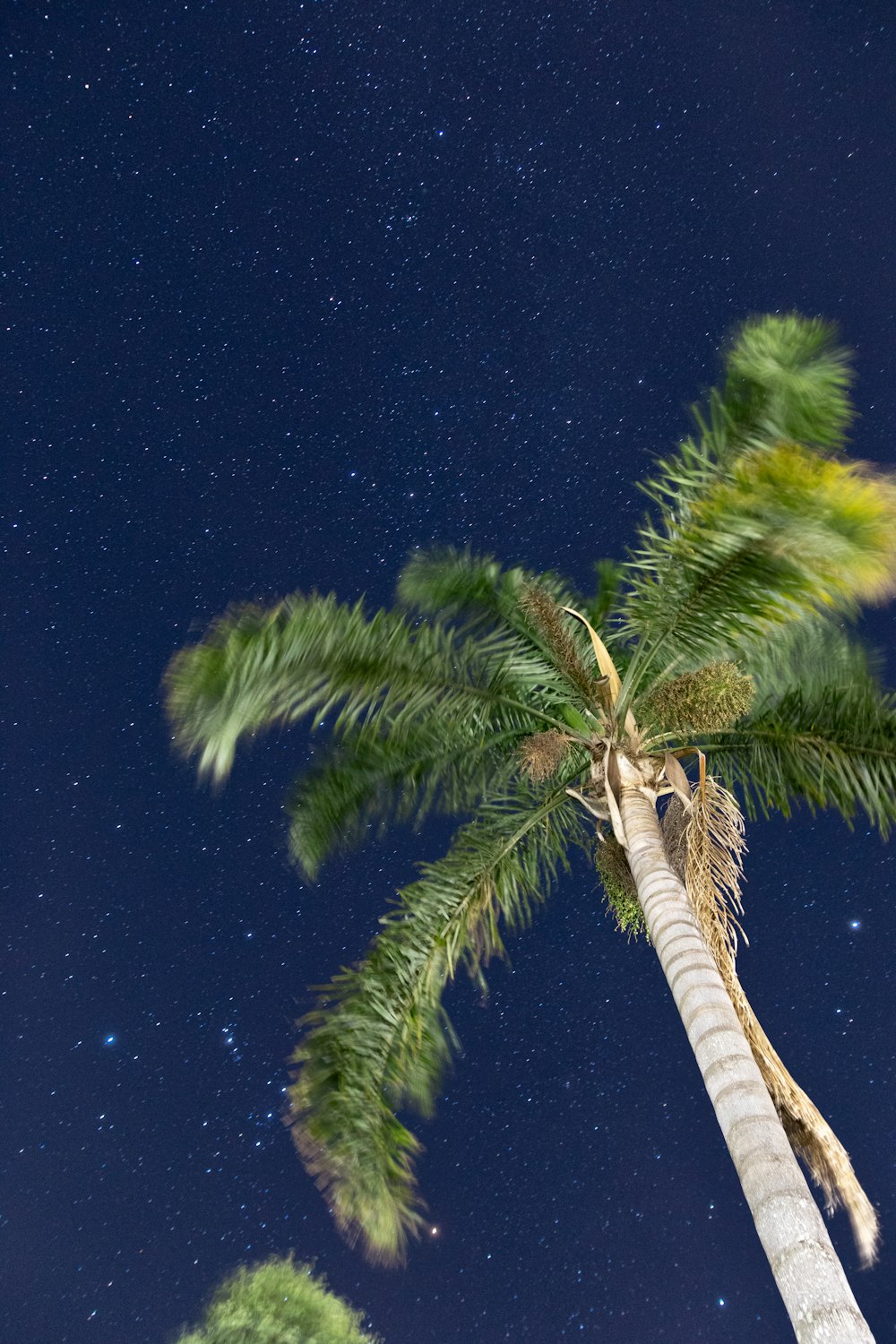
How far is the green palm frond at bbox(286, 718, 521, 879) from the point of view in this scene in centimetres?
719

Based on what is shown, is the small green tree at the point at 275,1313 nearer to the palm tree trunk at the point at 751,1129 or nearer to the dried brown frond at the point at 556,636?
the palm tree trunk at the point at 751,1129

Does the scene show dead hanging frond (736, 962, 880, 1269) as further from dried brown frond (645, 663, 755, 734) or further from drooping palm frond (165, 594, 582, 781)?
drooping palm frond (165, 594, 582, 781)

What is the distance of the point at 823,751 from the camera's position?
6207 millimetres

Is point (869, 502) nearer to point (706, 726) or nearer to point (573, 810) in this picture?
point (706, 726)

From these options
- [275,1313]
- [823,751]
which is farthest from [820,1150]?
[275,1313]

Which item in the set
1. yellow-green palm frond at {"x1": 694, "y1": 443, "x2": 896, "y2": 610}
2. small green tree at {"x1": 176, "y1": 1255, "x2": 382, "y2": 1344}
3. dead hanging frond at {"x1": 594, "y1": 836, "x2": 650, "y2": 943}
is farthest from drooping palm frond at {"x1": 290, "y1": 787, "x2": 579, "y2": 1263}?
small green tree at {"x1": 176, "y1": 1255, "x2": 382, "y2": 1344}

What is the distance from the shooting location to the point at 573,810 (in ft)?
25.0

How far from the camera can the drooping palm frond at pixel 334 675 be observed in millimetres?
5516

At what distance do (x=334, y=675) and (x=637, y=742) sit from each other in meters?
2.49

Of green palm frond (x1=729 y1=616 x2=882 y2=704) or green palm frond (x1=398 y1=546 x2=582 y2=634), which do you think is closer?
green palm frond (x1=729 y1=616 x2=882 y2=704)

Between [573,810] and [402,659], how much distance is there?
88.5 inches

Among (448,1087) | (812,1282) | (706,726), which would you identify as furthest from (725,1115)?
(448,1087)

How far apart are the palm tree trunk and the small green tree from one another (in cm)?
1072

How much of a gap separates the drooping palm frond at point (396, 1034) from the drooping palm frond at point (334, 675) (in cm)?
108
